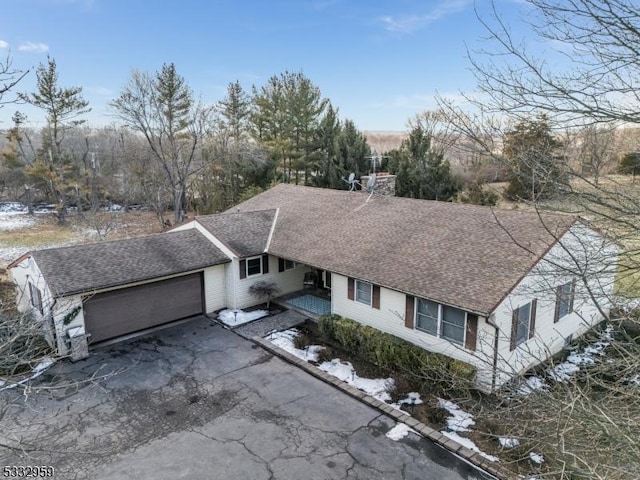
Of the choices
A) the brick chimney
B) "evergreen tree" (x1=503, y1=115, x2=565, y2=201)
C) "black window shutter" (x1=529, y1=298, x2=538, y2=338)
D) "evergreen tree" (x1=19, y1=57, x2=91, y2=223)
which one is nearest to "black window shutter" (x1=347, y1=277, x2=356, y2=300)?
"black window shutter" (x1=529, y1=298, x2=538, y2=338)

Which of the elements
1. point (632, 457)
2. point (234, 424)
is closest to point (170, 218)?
point (234, 424)

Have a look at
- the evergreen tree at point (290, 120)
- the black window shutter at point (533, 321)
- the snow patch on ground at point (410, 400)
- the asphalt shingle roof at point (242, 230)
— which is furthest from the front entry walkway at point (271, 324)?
the evergreen tree at point (290, 120)

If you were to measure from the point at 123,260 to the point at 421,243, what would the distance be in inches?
392

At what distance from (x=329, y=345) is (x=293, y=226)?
6022mm

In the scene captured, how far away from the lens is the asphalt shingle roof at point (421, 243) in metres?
10.8

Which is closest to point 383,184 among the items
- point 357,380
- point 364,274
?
point 364,274

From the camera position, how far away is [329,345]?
1317 cm

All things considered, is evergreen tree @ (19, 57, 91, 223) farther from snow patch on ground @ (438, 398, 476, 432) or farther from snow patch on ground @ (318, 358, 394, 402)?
snow patch on ground @ (438, 398, 476, 432)

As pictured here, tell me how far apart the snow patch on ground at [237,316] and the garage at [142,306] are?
953mm

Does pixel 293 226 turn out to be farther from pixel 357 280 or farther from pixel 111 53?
pixel 111 53

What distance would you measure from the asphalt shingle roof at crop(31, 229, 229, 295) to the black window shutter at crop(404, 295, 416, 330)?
7.11 m

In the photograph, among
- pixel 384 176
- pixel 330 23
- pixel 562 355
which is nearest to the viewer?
pixel 562 355

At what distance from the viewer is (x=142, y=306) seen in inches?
546

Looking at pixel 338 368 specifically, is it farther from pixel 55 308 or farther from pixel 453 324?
pixel 55 308
